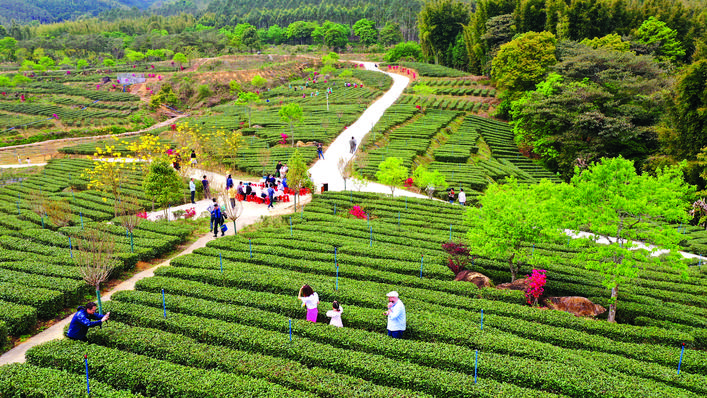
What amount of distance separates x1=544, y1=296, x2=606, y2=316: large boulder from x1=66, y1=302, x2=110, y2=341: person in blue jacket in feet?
56.3

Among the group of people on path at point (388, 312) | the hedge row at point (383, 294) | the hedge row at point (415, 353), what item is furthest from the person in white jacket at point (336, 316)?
the hedge row at point (383, 294)

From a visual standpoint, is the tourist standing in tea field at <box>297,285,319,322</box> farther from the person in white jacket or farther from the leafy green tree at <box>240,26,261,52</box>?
the leafy green tree at <box>240,26,261,52</box>

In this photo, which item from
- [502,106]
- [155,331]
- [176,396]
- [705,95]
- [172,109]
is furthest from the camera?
[172,109]

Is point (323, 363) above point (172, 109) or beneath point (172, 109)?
beneath

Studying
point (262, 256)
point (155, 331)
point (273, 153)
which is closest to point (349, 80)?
point (273, 153)

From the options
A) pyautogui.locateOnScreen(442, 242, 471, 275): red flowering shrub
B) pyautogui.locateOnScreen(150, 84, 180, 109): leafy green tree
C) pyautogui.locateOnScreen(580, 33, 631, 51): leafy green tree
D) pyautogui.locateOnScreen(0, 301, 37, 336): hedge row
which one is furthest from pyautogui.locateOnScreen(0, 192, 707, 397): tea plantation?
pyautogui.locateOnScreen(150, 84, 180, 109): leafy green tree

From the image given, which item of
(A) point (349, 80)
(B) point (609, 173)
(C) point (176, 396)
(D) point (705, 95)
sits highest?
(A) point (349, 80)

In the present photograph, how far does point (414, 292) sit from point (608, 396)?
24.7ft

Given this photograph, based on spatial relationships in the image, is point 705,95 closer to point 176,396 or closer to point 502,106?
point 502,106

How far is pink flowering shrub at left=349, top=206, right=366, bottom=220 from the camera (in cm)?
2873

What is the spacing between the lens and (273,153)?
4616 centimetres

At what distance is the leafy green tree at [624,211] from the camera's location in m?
15.2

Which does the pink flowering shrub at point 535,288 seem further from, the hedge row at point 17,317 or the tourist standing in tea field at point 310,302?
the hedge row at point 17,317

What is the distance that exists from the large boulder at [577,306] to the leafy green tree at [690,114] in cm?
2643
